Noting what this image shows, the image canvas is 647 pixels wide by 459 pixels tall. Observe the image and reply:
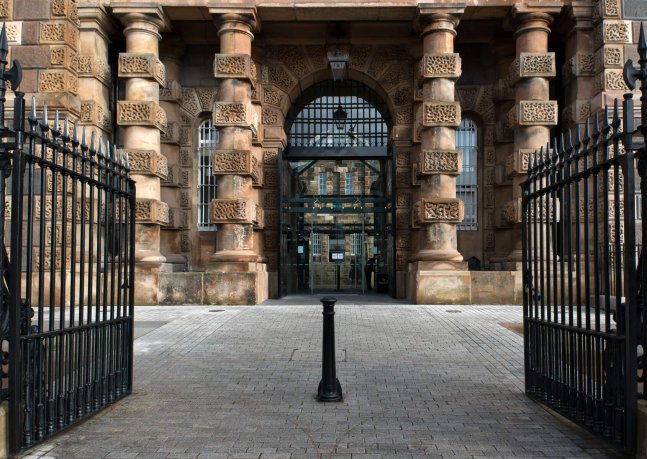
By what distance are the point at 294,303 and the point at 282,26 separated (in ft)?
25.1

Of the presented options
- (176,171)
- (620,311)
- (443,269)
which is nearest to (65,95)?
(176,171)

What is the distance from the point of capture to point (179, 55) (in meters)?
18.7

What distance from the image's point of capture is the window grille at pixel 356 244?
848 inches

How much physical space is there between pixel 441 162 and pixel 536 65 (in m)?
3.37

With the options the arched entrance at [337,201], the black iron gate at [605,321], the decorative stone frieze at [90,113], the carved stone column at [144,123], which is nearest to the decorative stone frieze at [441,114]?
the arched entrance at [337,201]

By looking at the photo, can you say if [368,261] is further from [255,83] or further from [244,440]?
[244,440]

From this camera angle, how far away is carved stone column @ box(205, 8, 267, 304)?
15.9 meters

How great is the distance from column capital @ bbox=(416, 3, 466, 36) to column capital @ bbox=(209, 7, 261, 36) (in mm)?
4235

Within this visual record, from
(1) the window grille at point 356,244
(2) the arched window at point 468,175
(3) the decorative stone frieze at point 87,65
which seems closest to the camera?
(3) the decorative stone frieze at point 87,65

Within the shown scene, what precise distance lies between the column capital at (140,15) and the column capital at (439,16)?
658 centimetres

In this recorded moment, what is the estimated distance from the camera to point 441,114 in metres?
16.0

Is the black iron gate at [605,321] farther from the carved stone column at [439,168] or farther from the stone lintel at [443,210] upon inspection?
the stone lintel at [443,210]

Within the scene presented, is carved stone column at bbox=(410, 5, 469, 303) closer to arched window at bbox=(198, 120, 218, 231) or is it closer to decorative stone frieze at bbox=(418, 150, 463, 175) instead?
decorative stone frieze at bbox=(418, 150, 463, 175)

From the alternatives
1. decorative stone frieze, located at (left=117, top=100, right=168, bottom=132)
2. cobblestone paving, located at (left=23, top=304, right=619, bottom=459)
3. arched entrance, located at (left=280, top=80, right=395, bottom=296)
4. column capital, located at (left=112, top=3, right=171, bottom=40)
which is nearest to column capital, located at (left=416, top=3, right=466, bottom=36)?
arched entrance, located at (left=280, top=80, right=395, bottom=296)
